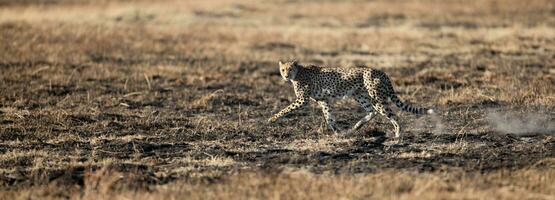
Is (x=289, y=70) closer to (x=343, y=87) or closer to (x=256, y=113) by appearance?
(x=343, y=87)

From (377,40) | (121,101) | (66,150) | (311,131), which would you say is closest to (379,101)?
(311,131)

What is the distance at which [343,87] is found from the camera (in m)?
10.3

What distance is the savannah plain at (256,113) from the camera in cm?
761

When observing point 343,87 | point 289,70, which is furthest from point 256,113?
point 343,87

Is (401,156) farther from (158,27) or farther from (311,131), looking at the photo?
(158,27)

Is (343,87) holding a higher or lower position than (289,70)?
lower

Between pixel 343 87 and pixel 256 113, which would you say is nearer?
pixel 343 87

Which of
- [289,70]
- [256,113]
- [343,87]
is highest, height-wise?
[289,70]

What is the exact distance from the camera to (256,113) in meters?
12.5

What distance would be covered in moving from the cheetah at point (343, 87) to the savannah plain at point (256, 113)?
355 mm

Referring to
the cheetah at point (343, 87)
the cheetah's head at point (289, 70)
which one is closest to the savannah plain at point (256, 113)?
the cheetah at point (343, 87)

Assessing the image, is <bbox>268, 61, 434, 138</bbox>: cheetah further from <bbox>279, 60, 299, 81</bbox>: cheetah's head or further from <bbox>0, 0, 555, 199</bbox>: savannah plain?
<bbox>0, 0, 555, 199</bbox>: savannah plain

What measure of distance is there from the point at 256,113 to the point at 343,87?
2567mm

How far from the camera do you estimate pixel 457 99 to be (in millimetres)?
13070
